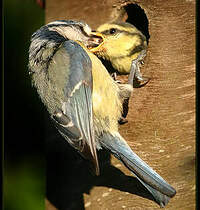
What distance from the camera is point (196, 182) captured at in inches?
69.6

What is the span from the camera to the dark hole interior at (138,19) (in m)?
2.21

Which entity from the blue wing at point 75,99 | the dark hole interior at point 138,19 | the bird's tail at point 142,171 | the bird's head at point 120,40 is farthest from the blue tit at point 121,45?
the bird's tail at point 142,171

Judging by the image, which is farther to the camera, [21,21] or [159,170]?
[21,21]

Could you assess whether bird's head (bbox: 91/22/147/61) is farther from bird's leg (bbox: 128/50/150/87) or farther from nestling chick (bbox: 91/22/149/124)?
bird's leg (bbox: 128/50/150/87)

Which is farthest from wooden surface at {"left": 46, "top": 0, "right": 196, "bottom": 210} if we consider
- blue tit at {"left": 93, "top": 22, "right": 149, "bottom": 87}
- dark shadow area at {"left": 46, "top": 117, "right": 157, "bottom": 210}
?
blue tit at {"left": 93, "top": 22, "right": 149, "bottom": 87}

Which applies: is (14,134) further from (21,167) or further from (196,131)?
(196,131)

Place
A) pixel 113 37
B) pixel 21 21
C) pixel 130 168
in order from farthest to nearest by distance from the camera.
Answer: pixel 21 21 < pixel 113 37 < pixel 130 168

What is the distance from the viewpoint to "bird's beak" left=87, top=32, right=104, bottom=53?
7.04 feet

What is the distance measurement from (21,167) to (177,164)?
0.86 m

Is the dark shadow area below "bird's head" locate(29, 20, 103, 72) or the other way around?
below

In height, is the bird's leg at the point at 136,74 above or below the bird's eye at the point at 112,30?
below

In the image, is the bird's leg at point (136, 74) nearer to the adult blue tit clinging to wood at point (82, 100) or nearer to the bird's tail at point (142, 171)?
the adult blue tit clinging to wood at point (82, 100)

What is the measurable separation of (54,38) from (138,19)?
1.69 feet

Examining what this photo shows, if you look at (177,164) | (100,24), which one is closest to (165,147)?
(177,164)
